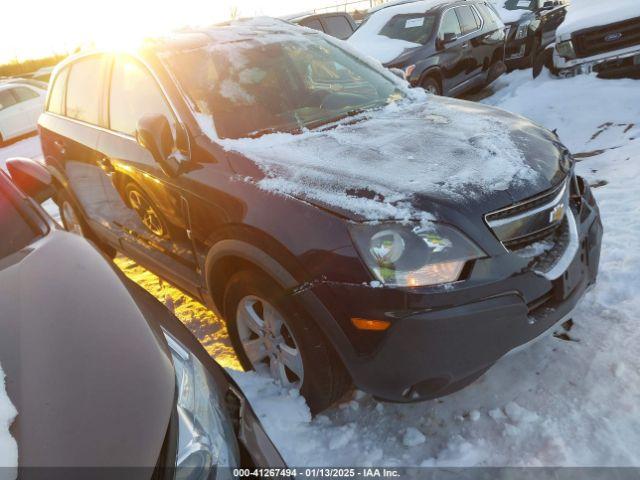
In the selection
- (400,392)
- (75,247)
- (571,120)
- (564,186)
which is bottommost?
(571,120)

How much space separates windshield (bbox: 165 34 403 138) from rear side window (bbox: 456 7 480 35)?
5.44 metres

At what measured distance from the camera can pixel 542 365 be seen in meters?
2.47

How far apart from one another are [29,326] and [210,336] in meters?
1.86

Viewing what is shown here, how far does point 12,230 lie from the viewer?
6.78 feet

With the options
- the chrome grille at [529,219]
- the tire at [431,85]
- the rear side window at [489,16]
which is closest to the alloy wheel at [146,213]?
the chrome grille at [529,219]

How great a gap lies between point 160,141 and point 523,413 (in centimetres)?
213

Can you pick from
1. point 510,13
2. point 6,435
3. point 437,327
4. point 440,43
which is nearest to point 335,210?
point 437,327

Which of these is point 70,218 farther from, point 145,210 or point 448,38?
point 448,38

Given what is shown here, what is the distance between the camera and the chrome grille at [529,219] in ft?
6.39

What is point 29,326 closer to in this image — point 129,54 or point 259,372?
point 259,372

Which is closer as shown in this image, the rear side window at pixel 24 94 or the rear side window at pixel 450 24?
the rear side window at pixel 450 24

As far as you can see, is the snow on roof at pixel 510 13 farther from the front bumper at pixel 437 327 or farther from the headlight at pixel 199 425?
the headlight at pixel 199 425

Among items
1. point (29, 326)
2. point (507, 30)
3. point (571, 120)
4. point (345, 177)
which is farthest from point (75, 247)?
point (507, 30)

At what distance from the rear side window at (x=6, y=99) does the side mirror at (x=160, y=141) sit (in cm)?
1372
